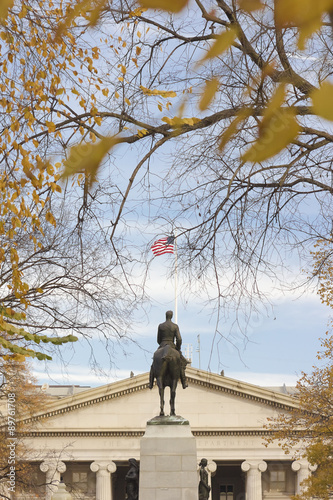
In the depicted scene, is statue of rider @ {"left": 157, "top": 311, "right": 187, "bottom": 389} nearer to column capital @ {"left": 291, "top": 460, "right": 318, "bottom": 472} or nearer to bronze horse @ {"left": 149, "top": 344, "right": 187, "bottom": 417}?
bronze horse @ {"left": 149, "top": 344, "right": 187, "bottom": 417}

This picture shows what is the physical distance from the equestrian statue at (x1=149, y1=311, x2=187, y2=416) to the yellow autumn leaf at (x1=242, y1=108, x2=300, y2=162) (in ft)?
69.0

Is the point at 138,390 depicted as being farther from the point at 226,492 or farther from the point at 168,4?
the point at 168,4

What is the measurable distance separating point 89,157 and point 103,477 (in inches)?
2573

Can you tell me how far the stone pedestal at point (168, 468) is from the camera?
23.5 metres

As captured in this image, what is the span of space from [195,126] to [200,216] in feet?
3.07

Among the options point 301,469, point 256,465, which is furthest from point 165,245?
point 301,469

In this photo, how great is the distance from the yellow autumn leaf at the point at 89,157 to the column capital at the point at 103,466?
6382 centimetres

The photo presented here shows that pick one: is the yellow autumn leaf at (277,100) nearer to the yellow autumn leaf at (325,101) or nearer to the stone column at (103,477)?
the yellow autumn leaf at (325,101)

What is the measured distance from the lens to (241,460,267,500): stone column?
2574 inches

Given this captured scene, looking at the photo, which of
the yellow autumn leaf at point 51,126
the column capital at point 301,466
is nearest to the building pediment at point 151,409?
the column capital at point 301,466

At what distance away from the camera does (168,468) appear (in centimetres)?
2359

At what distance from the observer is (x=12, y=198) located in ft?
36.7

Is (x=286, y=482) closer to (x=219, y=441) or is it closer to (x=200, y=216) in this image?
(x=219, y=441)

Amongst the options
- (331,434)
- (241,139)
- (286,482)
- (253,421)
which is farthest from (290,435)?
(286,482)
